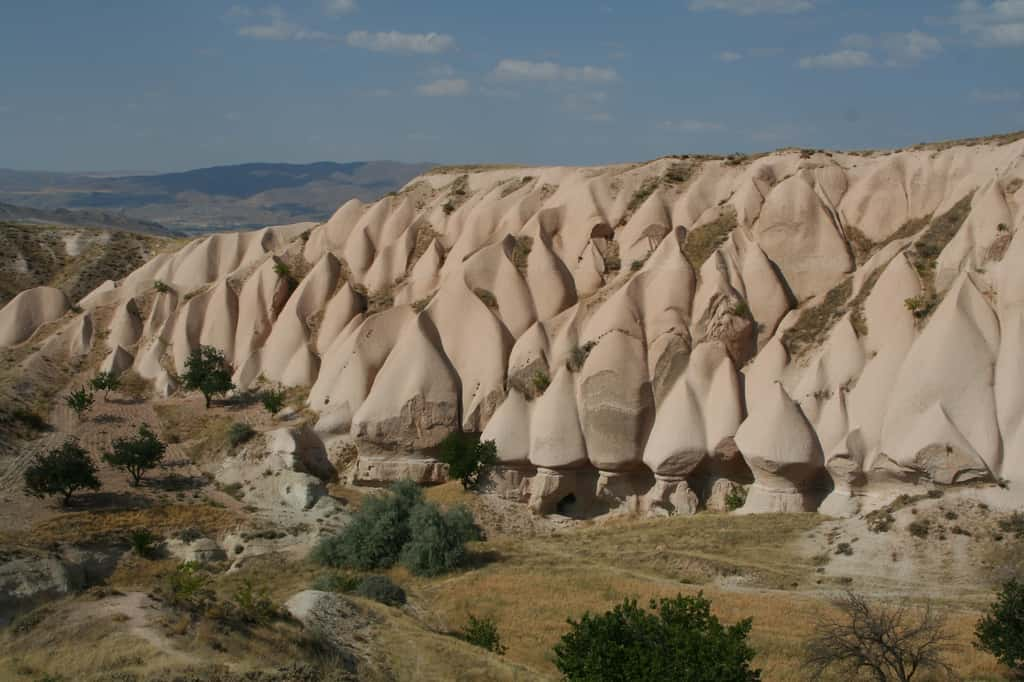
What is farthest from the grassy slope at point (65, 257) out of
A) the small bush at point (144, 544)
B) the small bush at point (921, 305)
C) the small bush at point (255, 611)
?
the small bush at point (921, 305)

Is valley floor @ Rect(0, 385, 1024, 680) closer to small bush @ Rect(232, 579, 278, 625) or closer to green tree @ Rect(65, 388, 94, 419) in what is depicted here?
small bush @ Rect(232, 579, 278, 625)

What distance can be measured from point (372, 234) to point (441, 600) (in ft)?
85.6

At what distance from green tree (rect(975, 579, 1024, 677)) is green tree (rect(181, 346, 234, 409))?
101 feet

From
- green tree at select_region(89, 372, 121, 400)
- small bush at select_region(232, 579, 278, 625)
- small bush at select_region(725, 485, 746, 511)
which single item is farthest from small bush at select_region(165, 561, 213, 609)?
green tree at select_region(89, 372, 121, 400)

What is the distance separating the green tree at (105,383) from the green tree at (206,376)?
2710 millimetres

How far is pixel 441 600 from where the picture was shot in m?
24.2

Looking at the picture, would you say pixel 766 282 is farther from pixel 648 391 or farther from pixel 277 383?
pixel 277 383

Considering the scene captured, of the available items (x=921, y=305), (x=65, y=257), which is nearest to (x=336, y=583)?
(x=921, y=305)

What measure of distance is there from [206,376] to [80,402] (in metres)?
4.72

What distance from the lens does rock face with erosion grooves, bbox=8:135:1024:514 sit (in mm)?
29797

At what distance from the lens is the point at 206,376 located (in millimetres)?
41125

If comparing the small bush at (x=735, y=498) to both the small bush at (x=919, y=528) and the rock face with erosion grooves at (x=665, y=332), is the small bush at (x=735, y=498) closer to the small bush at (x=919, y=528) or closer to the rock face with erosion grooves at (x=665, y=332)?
the rock face with erosion grooves at (x=665, y=332)

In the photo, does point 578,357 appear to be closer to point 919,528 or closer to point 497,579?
point 497,579

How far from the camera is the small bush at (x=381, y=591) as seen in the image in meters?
23.3
